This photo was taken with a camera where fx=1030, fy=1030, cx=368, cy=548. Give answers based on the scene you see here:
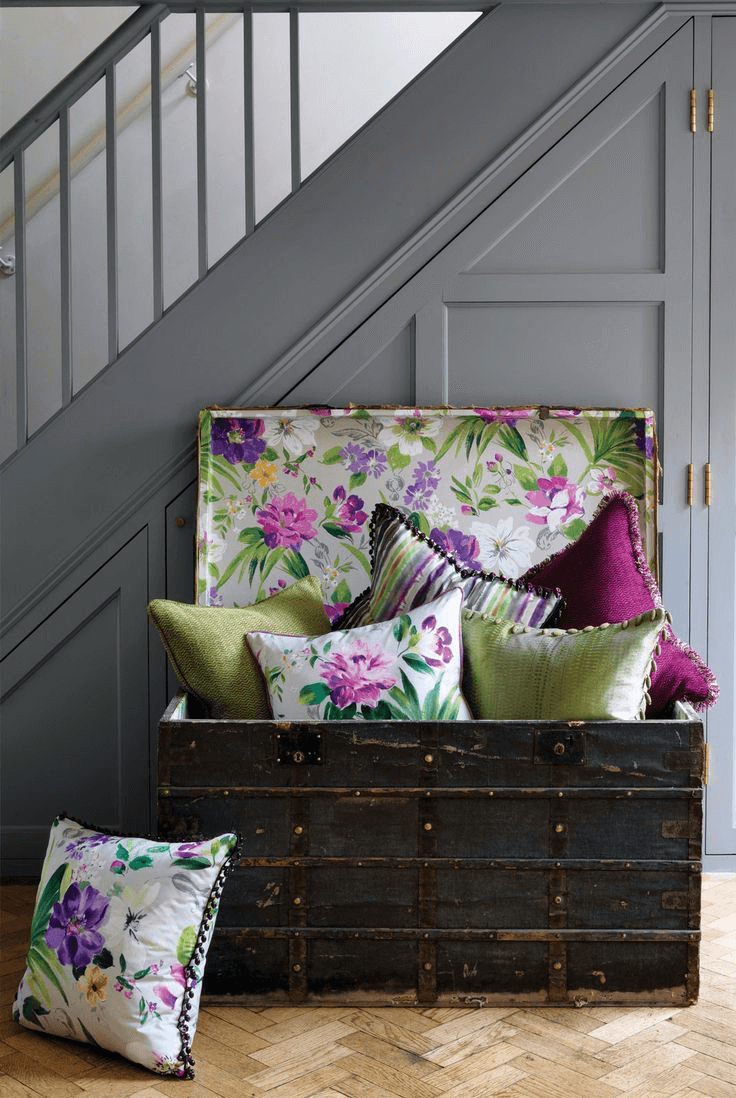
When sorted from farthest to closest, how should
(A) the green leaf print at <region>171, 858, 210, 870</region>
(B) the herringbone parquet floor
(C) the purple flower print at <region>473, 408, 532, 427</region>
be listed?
(C) the purple flower print at <region>473, 408, 532, 427</region> → (A) the green leaf print at <region>171, 858, 210, 870</region> → (B) the herringbone parquet floor

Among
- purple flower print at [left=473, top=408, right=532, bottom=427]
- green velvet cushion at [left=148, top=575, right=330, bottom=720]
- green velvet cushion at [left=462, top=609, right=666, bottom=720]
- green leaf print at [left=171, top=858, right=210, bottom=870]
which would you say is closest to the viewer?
green leaf print at [left=171, top=858, right=210, bottom=870]

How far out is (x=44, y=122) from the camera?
2.45 meters

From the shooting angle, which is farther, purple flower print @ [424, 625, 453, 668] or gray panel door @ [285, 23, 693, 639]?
gray panel door @ [285, 23, 693, 639]

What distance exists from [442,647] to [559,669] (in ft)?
0.70

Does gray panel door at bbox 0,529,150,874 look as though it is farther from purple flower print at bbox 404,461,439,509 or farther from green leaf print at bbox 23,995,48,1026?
green leaf print at bbox 23,995,48,1026

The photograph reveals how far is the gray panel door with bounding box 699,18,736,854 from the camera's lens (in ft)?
8.04

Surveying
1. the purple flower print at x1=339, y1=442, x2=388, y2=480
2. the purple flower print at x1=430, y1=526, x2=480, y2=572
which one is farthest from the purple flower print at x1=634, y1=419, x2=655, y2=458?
the purple flower print at x1=339, y1=442, x2=388, y2=480

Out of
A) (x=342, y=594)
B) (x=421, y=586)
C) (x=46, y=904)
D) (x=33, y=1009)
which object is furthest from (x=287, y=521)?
(x=33, y=1009)

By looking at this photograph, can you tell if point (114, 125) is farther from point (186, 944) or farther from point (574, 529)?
point (186, 944)

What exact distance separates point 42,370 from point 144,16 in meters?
1.05

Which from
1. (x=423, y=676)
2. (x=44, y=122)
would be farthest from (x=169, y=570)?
(x=44, y=122)

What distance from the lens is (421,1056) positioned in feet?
5.57

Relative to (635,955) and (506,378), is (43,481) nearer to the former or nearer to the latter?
(506,378)

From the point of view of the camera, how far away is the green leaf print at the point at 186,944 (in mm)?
1683
